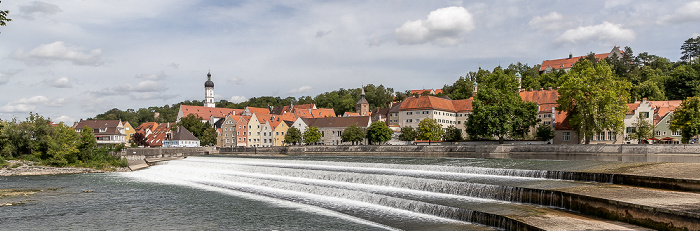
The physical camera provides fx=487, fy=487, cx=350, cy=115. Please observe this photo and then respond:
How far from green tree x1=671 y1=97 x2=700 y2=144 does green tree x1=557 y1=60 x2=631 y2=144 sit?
6.02 m

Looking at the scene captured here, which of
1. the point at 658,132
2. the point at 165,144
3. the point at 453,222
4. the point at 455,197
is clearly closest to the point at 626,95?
the point at 658,132

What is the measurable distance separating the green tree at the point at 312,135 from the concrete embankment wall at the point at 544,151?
1913 cm

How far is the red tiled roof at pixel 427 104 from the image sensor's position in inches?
3873

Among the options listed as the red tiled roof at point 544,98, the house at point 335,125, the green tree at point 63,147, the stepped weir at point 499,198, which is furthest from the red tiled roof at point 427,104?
the stepped weir at point 499,198

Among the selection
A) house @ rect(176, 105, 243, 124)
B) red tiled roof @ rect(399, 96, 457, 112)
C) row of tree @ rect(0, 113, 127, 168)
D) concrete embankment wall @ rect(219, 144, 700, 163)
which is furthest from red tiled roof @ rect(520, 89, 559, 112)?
house @ rect(176, 105, 243, 124)

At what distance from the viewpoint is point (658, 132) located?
70125mm

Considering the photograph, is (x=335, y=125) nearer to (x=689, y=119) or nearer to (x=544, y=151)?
(x=544, y=151)

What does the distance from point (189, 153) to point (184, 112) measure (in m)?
71.4

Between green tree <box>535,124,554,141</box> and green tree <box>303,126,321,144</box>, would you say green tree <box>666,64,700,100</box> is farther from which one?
green tree <box>303,126,321,144</box>

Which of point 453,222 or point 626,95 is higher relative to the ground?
point 626,95

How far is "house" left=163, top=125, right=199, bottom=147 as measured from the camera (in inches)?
3992

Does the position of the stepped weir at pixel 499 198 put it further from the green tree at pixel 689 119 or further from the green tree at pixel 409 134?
the green tree at pixel 409 134

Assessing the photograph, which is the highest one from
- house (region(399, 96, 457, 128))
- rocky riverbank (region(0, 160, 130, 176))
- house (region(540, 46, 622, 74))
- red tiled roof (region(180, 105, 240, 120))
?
house (region(540, 46, 622, 74))

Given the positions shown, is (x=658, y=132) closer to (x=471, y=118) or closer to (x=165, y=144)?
(x=471, y=118)
